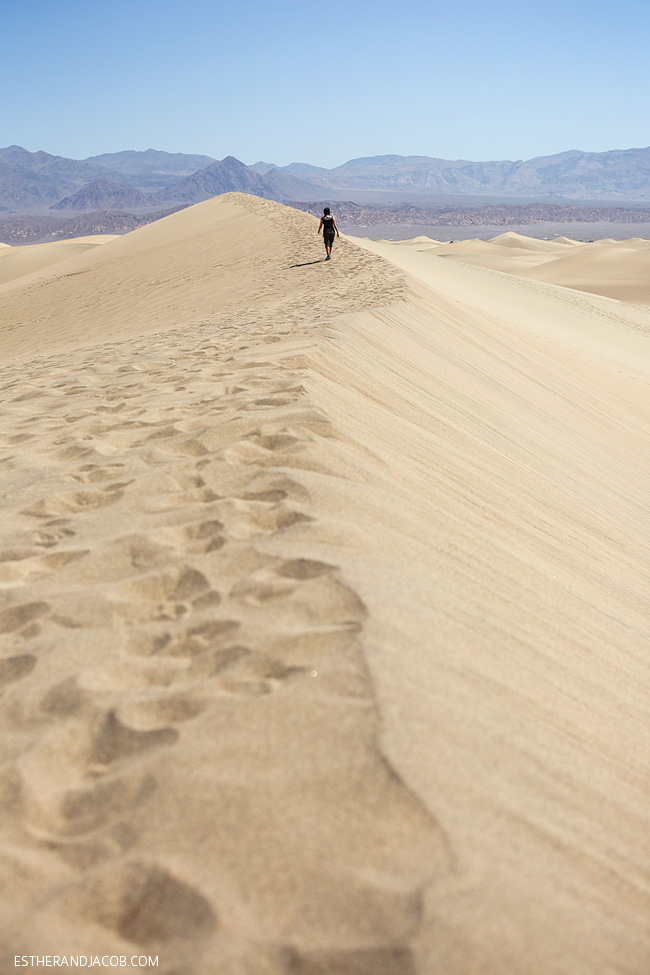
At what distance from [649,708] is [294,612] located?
105 cm

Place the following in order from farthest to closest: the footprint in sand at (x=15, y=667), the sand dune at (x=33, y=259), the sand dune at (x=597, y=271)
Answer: the sand dune at (x=33, y=259) → the sand dune at (x=597, y=271) → the footprint in sand at (x=15, y=667)

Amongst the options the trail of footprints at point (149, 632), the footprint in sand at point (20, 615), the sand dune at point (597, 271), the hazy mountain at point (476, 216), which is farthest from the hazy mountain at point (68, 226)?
the footprint in sand at point (20, 615)

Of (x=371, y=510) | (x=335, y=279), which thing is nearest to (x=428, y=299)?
(x=335, y=279)

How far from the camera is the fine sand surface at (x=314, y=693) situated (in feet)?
3.76

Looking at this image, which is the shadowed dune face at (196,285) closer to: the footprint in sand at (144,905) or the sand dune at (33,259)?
the footprint in sand at (144,905)

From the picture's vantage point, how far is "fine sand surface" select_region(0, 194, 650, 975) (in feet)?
3.76

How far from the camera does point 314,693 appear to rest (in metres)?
Answer: 1.50

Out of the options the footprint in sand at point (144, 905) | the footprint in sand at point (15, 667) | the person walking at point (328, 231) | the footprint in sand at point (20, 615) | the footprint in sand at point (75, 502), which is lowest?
the footprint in sand at point (144, 905)

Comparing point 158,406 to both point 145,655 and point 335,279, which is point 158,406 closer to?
point 145,655

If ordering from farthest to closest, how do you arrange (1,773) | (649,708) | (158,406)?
(158,406) → (649,708) → (1,773)

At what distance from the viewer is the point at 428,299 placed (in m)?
8.17

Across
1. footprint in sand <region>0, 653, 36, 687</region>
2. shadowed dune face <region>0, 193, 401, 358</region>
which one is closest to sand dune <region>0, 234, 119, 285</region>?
shadowed dune face <region>0, 193, 401, 358</region>

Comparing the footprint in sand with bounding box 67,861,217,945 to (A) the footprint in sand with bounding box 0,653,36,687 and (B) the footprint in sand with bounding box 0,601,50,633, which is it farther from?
(B) the footprint in sand with bounding box 0,601,50,633

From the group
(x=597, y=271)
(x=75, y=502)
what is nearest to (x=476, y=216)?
(x=597, y=271)
